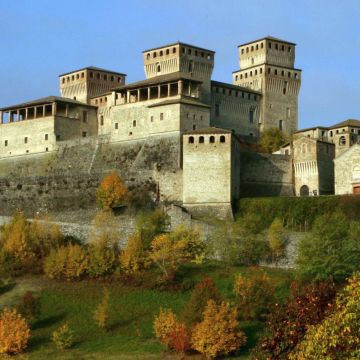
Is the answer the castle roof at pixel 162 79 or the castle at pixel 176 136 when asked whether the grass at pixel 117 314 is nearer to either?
the castle at pixel 176 136

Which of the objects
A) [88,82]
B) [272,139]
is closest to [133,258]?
[272,139]

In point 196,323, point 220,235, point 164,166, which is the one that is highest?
point 164,166

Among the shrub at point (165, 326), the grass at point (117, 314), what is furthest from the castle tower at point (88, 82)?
the shrub at point (165, 326)

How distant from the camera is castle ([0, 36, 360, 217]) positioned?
62594 mm

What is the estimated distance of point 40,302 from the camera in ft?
164

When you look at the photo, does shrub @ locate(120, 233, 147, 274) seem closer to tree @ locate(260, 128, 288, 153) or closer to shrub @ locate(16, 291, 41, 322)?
shrub @ locate(16, 291, 41, 322)

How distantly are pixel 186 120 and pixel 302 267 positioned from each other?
2152cm

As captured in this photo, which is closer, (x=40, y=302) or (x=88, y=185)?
(x=40, y=302)

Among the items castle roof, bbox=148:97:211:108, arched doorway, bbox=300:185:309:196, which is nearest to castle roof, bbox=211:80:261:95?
castle roof, bbox=148:97:211:108

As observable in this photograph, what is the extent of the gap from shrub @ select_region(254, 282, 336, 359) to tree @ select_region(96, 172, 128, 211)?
36275 millimetres

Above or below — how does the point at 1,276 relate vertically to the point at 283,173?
below

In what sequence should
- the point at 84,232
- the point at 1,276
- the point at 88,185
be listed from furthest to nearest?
the point at 88,185
the point at 84,232
the point at 1,276

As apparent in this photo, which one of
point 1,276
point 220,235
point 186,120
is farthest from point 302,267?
point 186,120

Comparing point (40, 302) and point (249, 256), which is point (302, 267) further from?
point (40, 302)
